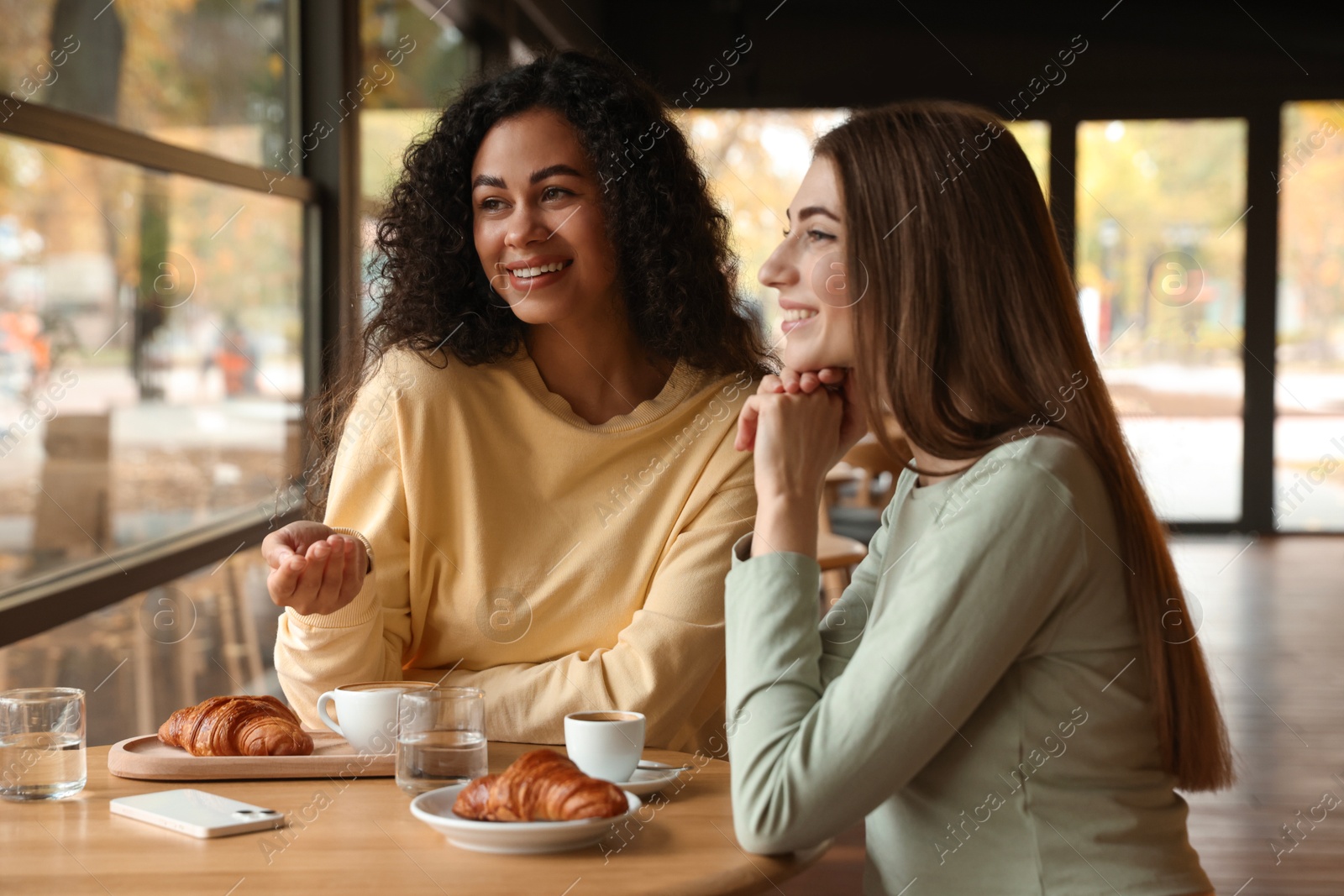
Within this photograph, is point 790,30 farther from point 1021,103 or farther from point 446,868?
point 446,868

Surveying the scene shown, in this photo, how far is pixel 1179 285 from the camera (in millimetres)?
8312

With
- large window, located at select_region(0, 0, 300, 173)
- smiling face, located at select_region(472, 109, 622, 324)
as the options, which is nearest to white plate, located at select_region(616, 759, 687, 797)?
smiling face, located at select_region(472, 109, 622, 324)

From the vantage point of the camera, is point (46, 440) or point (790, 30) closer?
point (46, 440)

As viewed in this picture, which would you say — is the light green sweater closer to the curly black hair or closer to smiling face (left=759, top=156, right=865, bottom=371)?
smiling face (left=759, top=156, right=865, bottom=371)

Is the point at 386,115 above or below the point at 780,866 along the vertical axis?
above

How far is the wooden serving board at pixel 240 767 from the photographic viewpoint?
122 cm

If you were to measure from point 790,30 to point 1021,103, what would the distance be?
1.56 meters

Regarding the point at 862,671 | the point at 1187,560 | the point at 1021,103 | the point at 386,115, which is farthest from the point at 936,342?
the point at 1021,103

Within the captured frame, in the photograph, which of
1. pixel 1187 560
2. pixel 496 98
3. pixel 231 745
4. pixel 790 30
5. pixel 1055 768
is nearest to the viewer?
pixel 1055 768

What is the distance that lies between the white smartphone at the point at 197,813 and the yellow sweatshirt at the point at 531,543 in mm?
370

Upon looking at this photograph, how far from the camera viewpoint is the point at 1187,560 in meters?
7.61

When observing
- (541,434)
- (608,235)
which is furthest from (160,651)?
(608,235)

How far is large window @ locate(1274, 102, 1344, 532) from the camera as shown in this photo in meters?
8.16

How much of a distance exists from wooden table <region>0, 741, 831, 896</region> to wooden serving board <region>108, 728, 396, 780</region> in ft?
0.12
